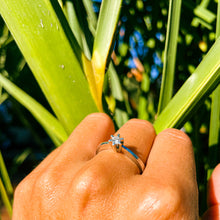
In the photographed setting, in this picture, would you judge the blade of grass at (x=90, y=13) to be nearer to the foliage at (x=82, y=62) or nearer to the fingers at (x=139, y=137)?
the foliage at (x=82, y=62)

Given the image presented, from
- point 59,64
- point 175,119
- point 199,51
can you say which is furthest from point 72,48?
point 199,51

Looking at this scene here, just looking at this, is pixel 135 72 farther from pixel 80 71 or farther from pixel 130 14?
pixel 80 71

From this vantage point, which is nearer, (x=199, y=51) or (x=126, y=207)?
(x=126, y=207)

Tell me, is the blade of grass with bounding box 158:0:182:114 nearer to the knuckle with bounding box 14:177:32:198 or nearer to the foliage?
the foliage

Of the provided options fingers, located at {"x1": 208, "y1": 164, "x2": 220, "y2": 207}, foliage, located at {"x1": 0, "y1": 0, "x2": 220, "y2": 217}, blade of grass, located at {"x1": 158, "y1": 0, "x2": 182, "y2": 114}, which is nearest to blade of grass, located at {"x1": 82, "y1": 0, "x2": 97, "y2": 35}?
foliage, located at {"x1": 0, "y1": 0, "x2": 220, "y2": 217}

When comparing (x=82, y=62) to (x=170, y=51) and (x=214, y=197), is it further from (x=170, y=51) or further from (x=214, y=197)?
(x=214, y=197)

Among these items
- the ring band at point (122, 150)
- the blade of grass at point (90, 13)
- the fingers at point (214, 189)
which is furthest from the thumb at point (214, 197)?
the blade of grass at point (90, 13)
